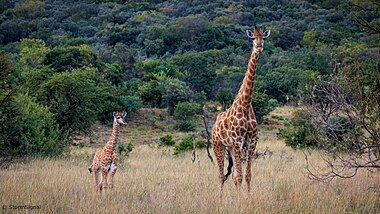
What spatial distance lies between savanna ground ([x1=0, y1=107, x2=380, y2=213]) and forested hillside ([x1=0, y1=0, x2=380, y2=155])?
1455 mm

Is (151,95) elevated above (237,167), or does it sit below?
below

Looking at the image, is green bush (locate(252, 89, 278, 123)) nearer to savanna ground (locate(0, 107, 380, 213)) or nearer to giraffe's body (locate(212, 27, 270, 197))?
savanna ground (locate(0, 107, 380, 213))

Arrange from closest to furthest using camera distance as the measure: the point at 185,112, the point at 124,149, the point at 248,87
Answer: the point at 248,87 → the point at 124,149 → the point at 185,112

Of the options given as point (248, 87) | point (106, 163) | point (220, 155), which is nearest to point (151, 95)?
point (106, 163)

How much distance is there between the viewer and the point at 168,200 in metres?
7.19

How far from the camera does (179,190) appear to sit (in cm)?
848

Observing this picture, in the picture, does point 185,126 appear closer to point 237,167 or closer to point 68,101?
point 68,101

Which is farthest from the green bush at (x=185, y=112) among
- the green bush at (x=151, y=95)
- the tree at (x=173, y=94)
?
the green bush at (x=151, y=95)

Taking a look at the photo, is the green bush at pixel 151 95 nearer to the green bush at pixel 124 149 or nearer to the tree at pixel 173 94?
the tree at pixel 173 94

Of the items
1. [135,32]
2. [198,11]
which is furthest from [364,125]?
[198,11]

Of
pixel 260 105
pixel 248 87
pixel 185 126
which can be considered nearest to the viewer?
pixel 248 87

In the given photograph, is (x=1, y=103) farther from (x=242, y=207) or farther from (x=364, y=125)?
(x=364, y=125)

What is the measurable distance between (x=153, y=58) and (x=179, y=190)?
48.7 metres

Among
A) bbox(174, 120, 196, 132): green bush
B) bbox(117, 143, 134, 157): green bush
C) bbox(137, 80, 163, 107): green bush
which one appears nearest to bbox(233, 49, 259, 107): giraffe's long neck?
bbox(117, 143, 134, 157): green bush
